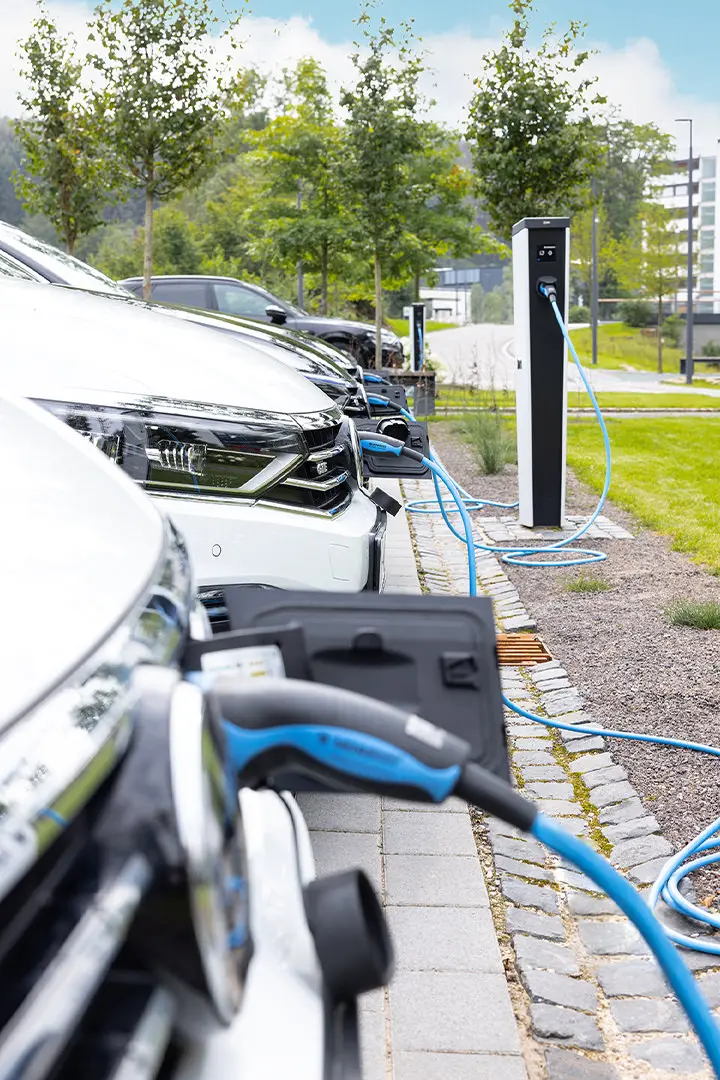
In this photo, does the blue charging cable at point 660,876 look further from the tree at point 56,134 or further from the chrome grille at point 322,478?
the tree at point 56,134

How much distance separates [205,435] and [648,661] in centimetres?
246

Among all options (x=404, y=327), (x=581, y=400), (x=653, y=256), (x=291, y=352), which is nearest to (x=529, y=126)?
(x=581, y=400)

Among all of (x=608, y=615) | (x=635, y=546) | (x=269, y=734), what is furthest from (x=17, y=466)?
(x=635, y=546)

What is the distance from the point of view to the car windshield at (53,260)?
5.66m

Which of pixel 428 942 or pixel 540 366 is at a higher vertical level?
pixel 540 366

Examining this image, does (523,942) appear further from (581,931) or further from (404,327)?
A: (404,327)

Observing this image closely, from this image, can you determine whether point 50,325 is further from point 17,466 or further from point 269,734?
point 269,734

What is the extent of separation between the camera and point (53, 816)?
2.51 feet

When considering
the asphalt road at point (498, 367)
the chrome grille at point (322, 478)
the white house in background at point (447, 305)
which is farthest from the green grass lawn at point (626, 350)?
the chrome grille at point (322, 478)

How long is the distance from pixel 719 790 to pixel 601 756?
1.51 feet

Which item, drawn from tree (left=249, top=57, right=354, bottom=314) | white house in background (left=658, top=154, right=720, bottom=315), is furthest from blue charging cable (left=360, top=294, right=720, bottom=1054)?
white house in background (left=658, top=154, right=720, bottom=315)

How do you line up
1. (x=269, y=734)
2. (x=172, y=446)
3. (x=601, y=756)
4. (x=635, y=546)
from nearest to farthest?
1. (x=269, y=734)
2. (x=172, y=446)
3. (x=601, y=756)
4. (x=635, y=546)

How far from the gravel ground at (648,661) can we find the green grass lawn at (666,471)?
25cm

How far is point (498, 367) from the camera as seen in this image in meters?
35.3
